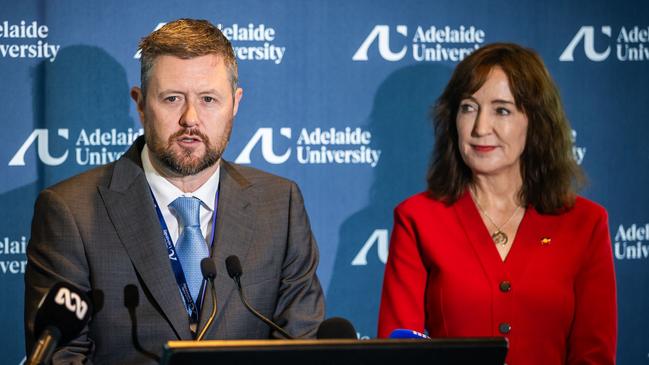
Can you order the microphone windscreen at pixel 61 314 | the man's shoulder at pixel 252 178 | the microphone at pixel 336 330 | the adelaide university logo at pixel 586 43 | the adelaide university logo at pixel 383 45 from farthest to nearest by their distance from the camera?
the adelaide university logo at pixel 586 43 → the adelaide university logo at pixel 383 45 → the man's shoulder at pixel 252 178 → the microphone at pixel 336 330 → the microphone windscreen at pixel 61 314

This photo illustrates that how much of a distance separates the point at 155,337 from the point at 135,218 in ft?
1.17

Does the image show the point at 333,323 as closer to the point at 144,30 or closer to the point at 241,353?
the point at 241,353

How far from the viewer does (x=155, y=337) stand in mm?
2648

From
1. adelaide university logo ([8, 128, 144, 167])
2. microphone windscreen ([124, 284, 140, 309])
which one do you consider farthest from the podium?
adelaide university logo ([8, 128, 144, 167])

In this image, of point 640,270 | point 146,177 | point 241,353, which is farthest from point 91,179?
point 640,270

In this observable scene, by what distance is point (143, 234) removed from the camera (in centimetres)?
270

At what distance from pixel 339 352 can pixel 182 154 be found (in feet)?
3.74

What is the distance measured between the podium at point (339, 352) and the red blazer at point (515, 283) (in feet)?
4.23

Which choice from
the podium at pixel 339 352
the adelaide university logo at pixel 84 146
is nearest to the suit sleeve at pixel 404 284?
the adelaide university logo at pixel 84 146

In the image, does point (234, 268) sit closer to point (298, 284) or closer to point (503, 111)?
point (298, 284)

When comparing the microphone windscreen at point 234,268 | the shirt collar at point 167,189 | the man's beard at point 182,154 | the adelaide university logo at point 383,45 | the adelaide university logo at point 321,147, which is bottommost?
the microphone windscreen at point 234,268

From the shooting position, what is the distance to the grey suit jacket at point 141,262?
2.63 metres

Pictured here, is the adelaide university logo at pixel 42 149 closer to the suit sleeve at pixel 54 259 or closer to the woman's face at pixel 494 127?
the suit sleeve at pixel 54 259

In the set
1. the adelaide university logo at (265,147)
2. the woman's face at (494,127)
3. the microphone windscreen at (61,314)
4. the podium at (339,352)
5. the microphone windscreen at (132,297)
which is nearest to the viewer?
the podium at (339,352)
